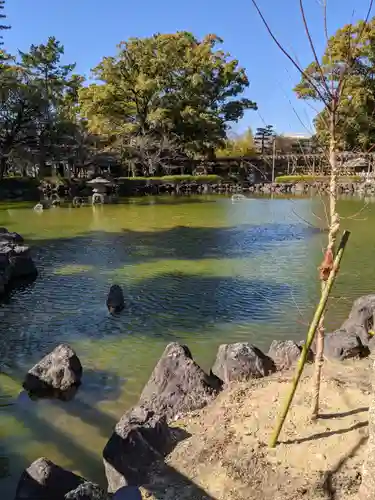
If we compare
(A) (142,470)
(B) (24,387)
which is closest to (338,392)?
(A) (142,470)

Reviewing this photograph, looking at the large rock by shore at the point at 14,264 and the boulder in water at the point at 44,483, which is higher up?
the large rock by shore at the point at 14,264

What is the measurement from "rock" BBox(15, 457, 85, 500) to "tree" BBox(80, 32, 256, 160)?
36.7m

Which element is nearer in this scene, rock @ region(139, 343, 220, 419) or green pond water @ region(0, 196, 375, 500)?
rock @ region(139, 343, 220, 419)

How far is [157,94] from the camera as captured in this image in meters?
39.7

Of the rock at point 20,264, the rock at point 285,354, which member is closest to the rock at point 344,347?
the rock at point 285,354

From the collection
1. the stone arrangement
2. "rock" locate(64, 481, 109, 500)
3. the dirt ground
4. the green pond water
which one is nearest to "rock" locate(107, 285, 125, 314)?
the green pond water

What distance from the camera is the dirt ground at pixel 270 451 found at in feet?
10.8

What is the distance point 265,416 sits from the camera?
13.2 ft

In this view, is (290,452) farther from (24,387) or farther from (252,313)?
(252,313)

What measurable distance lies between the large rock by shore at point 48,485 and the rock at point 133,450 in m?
0.33

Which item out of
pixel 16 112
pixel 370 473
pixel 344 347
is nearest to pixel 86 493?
pixel 370 473

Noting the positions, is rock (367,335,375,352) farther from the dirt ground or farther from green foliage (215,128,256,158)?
green foliage (215,128,256,158)

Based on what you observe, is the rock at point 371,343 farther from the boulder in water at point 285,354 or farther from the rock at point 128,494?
the rock at point 128,494

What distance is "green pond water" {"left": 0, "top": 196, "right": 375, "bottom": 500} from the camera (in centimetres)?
493
